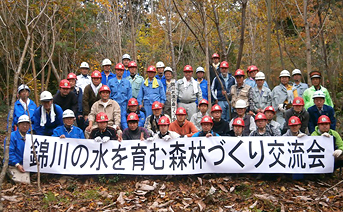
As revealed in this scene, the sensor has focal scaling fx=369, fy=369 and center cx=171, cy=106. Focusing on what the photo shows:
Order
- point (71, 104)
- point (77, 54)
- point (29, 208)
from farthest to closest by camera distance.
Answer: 1. point (77, 54)
2. point (71, 104)
3. point (29, 208)

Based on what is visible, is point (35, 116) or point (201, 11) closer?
point (35, 116)

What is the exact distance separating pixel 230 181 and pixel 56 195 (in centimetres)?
349

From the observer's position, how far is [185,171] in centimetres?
768

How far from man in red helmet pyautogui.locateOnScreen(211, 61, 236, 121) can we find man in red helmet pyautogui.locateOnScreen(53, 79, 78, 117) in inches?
142

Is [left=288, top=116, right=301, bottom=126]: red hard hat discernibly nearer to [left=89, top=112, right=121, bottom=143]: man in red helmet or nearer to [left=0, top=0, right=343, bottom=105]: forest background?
[left=89, top=112, right=121, bottom=143]: man in red helmet

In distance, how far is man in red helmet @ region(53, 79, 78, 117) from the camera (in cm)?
897

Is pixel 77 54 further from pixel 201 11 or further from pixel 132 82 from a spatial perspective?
pixel 201 11

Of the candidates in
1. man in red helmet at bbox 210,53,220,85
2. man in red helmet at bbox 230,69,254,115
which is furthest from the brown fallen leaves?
man in red helmet at bbox 210,53,220,85

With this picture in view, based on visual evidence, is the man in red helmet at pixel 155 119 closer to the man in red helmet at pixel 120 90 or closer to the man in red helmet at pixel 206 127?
the man in red helmet at pixel 120 90

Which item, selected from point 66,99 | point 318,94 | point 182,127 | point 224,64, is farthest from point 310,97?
point 66,99

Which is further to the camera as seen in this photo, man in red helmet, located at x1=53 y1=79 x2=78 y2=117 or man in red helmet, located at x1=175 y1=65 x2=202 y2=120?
man in red helmet, located at x1=175 y1=65 x2=202 y2=120

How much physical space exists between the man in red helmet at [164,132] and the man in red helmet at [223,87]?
82.1 inches

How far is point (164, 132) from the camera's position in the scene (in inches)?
317

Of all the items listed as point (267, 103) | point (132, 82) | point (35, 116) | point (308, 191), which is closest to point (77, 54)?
point (132, 82)
